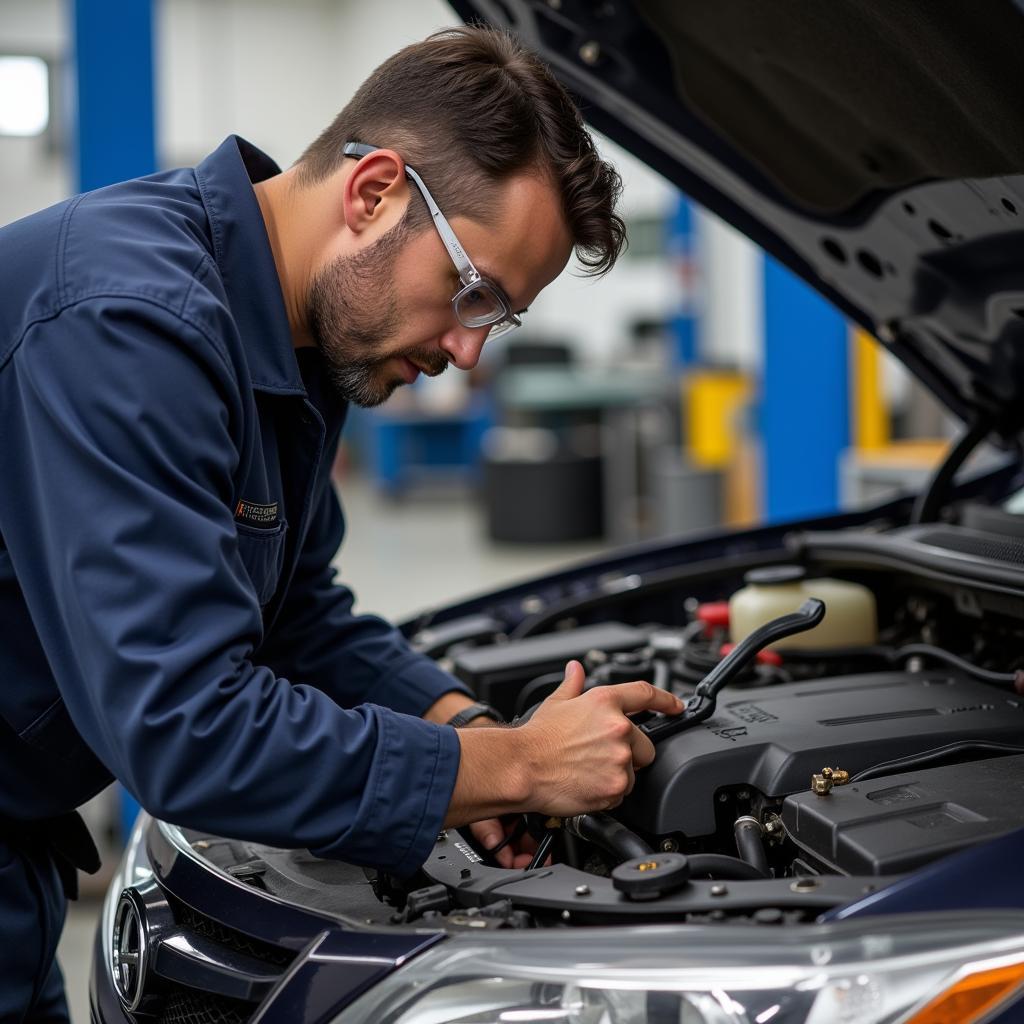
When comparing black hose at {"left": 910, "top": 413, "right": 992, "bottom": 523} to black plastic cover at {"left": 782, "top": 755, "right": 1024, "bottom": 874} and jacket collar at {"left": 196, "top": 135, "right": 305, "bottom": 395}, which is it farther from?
jacket collar at {"left": 196, "top": 135, "right": 305, "bottom": 395}

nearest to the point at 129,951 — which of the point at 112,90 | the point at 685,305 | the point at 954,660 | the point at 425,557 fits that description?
the point at 954,660

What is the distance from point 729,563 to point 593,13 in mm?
876

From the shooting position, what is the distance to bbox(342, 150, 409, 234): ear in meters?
1.16

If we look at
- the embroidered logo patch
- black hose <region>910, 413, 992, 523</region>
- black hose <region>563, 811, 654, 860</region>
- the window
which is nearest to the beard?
the embroidered logo patch

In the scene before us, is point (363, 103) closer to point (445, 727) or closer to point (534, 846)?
point (445, 727)

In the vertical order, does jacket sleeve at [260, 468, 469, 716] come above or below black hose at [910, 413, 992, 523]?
below

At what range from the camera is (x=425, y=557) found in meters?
7.07

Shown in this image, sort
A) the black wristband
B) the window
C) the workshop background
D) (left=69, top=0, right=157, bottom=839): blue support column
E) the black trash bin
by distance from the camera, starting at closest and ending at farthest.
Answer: the black wristband
(left=69, top=0, right=157, bottom=839): blue support column
the workshop background
the black trash bin
the window

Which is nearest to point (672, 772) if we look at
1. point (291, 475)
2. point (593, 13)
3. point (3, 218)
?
point (291, 475)

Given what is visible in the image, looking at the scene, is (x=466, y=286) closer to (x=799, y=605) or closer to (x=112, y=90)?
(x=799, y=605)

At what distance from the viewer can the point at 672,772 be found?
46.8 inches

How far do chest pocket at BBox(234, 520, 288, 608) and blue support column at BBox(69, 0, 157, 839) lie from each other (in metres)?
1.92

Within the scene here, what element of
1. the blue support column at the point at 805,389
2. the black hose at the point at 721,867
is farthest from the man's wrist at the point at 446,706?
the blue support column at the point at 805,389

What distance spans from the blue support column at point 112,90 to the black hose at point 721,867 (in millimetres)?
2361
